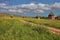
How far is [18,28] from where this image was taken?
909 centimetres

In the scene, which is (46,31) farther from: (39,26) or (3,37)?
(3,37)

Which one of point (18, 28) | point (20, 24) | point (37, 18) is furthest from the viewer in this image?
point (37, 18)

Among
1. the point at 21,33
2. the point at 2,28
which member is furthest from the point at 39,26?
the point at 2,28

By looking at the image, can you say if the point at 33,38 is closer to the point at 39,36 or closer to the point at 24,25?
the point at 39,36

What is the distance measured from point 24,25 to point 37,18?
1130 millimetres

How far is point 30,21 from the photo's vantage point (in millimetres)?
10812

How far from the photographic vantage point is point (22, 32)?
8680 millimetres

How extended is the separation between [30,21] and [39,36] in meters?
2.51

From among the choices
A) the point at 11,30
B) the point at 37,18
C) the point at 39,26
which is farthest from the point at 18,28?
the point at 37,18

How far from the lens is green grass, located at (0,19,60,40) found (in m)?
8.17

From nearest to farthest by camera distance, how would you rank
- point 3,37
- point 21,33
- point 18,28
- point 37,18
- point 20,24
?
point 3,37, point 21,33, point 18,28, point 20,24, point 37,18

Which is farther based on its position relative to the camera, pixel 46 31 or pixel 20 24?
pixel 20 24

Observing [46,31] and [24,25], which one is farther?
[24,25]

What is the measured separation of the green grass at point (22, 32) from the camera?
26.8 ft
